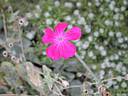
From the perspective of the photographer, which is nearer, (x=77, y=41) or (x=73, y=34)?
(x=73, y=34)

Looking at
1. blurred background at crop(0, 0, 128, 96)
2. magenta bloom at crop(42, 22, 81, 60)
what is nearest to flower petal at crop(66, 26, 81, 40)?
magenta bloom at crop(42, 22, 81, 60)

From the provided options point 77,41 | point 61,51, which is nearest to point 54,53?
point 61,51

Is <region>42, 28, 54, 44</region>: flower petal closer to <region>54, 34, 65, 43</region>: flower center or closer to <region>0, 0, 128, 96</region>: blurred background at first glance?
<region>54, 34, 65, 43</region>: flower center

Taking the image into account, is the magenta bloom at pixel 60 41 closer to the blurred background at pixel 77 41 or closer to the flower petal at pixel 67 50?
the flower petal at pixel 67 50

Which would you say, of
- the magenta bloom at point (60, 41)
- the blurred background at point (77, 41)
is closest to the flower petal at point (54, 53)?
the magenta bloom at point (60, 41)

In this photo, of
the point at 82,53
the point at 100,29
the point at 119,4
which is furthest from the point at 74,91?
the point at 119,4

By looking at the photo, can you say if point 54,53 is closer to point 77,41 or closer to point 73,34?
point 73,34

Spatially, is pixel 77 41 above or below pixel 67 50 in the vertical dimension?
above

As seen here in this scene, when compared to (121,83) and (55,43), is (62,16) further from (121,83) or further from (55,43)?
(55,43)
